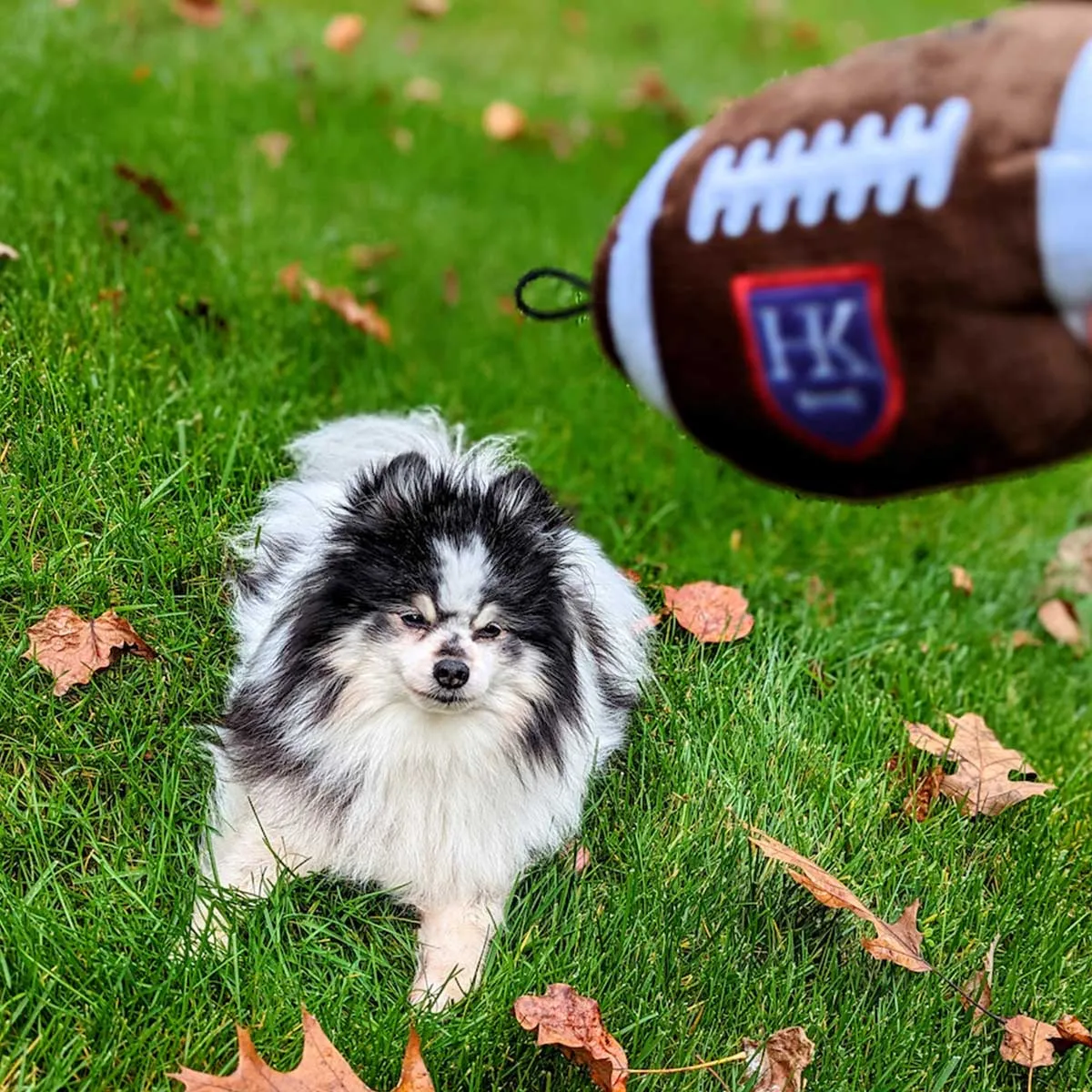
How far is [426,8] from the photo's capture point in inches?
293

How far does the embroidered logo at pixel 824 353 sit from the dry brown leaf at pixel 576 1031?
1139 millimetres

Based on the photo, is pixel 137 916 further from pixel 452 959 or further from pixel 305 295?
pixel 305 295

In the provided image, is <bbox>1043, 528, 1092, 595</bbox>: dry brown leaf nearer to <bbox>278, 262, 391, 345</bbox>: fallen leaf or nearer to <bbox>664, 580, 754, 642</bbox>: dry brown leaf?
<bbox>664, 580, 754, 642</bbox>: dry brown leaf

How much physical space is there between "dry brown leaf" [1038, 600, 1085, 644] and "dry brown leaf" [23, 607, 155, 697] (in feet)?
8.75

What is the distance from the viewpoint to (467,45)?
290 inches

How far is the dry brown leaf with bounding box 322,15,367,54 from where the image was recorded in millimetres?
6578

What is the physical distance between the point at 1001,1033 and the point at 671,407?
1.54m

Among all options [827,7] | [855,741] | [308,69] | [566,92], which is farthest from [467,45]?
[855,741]

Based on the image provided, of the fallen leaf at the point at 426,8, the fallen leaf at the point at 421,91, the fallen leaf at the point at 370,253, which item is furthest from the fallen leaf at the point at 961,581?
the fallen leaf at the point at 426,8

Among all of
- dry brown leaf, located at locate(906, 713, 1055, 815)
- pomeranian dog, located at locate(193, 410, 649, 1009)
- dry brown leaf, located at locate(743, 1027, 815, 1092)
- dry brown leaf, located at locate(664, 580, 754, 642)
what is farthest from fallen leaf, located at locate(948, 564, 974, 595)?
dry brown leaf, located at locate(743, 1027, 815, 1092)

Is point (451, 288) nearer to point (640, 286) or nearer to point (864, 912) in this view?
point (864, 912)

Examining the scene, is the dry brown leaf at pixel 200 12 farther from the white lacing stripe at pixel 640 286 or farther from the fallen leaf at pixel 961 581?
the white lacing stripe at pixel 640 286

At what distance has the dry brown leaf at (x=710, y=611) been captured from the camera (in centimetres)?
309

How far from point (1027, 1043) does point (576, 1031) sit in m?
0.91
